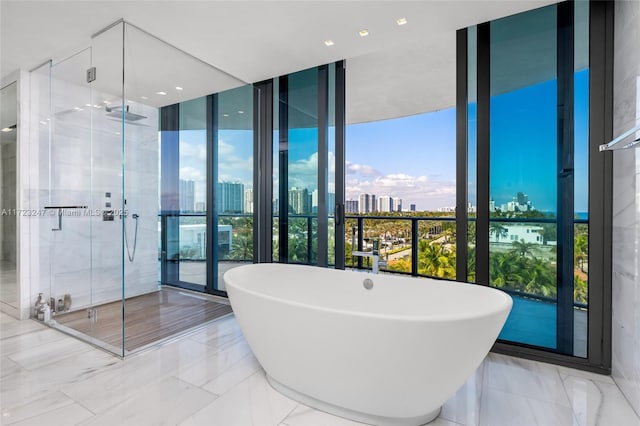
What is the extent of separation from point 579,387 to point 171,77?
391cm

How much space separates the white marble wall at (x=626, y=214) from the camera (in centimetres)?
179

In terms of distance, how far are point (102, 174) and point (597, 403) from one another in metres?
3.82

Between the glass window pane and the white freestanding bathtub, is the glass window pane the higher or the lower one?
the higher one

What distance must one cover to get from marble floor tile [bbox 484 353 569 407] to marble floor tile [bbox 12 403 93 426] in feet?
7.64

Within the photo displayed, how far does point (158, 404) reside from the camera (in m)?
1.83

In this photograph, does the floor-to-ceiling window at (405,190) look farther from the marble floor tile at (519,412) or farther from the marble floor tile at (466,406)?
the marble floor tile at (519,412)

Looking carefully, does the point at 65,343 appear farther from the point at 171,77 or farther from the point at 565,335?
the point at 565,335

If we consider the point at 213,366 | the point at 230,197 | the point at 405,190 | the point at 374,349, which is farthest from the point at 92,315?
the point at 405,190

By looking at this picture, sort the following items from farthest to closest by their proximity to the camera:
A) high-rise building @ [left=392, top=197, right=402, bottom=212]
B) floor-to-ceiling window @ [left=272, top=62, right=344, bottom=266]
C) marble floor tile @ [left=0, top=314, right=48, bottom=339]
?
high-rise building @ [left=392, top=197, right=402, bottom=212]
floor-to-ceiling window @ [left=272, top=62, right=344, bottom=266]
marble floor tile @ [left=0, top=314, right=48, bottom=339]

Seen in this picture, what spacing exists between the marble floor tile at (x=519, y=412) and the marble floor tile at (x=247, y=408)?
3.49 ft

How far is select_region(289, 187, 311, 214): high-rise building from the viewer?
3.33 metres

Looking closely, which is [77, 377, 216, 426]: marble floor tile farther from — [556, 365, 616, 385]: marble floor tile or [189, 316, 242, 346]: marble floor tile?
[556, 365, 616, 385]: marble floor tile

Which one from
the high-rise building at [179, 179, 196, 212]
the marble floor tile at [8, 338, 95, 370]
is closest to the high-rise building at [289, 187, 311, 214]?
the high-rise building at [179, 179, 196, 212]

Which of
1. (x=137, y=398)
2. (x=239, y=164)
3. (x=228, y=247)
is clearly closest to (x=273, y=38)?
(x=239, y=164)
